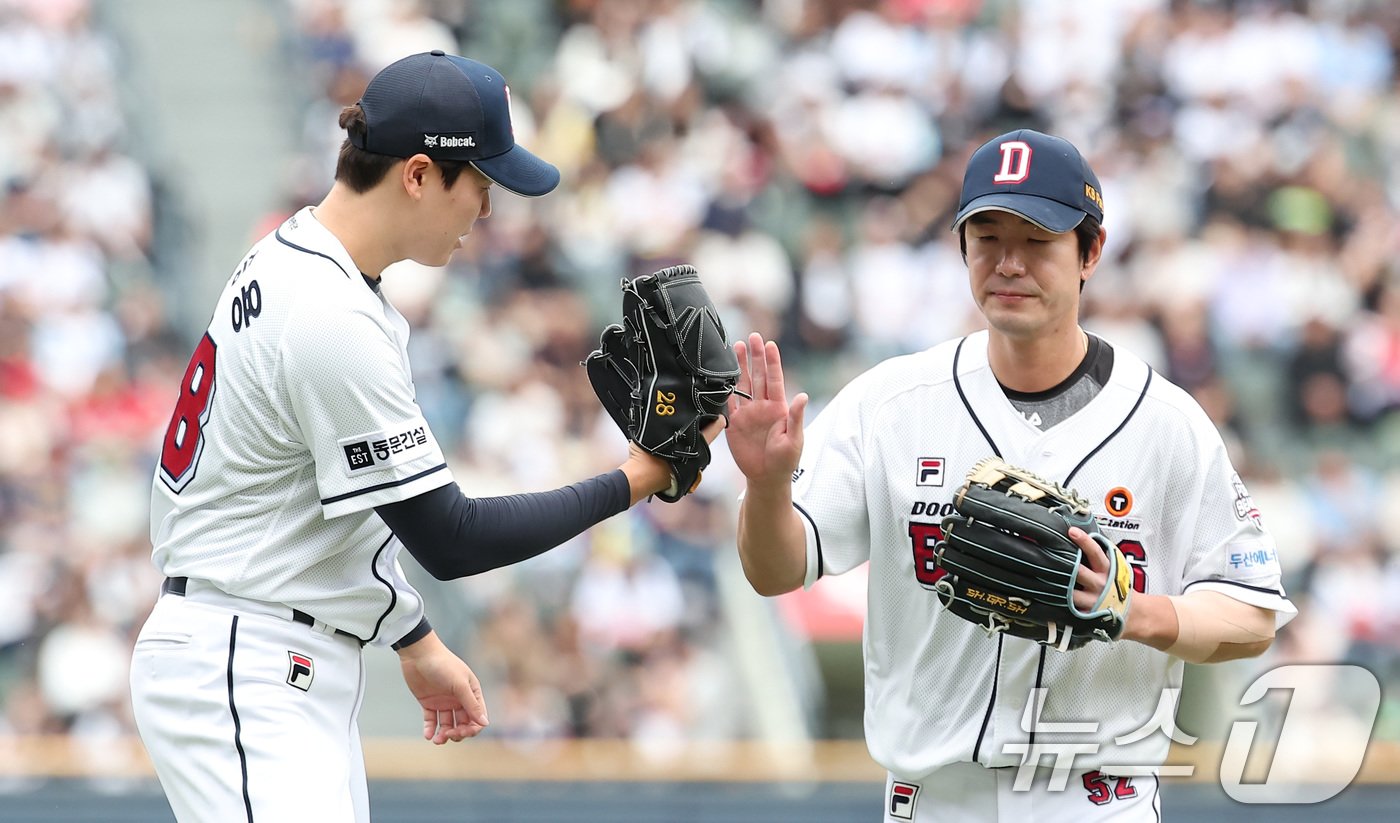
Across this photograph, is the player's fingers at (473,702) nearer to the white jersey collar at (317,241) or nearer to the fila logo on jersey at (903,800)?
the fila logo on jersey at (903,800)

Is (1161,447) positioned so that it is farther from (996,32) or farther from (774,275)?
(996,32)

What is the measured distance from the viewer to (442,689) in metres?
3.90

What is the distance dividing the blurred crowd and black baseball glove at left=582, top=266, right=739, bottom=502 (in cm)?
373

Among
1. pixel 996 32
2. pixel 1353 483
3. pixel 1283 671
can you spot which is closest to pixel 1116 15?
pixel 996 32

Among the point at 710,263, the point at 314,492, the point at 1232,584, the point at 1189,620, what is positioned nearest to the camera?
the point at 314,492

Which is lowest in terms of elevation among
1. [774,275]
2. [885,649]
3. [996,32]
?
[885,649]

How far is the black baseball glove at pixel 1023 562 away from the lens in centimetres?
327

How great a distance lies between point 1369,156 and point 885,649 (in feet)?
28.0

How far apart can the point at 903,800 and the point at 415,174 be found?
172 cm

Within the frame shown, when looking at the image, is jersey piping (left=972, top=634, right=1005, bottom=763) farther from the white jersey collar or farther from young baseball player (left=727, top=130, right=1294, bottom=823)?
the white jersey collar

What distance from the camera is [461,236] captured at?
351 centimetres

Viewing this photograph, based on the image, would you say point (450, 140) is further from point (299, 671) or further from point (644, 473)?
point (299, 671)

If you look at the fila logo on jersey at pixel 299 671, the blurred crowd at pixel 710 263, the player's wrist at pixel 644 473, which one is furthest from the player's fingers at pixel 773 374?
the blurred crowd at pixel 710 263

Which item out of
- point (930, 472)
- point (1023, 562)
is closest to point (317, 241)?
point (930, 472)
